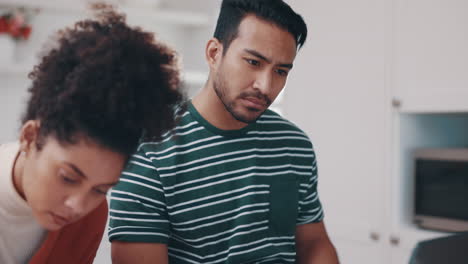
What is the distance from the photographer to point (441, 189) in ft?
6.86

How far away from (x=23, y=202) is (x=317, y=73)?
5.70 ft

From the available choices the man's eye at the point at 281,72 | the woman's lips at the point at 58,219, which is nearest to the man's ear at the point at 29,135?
the woman's lips at the point at 58,219

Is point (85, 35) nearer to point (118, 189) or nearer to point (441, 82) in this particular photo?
point (118, 189)

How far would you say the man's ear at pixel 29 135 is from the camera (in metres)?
0.81

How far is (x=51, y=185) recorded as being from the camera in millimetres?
804

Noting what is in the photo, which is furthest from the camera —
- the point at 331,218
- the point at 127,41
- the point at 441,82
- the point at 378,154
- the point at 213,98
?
the point at 331,218

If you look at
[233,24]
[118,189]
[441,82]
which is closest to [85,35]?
Answer: [118,189]

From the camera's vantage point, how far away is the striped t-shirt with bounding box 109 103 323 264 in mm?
1159

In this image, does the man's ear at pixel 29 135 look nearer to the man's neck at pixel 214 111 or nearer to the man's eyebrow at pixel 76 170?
the man's eyebrow at pixel 76 170

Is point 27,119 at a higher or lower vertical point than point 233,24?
lower

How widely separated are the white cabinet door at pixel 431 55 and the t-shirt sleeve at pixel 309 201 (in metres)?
0.84

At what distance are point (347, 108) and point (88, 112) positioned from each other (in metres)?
1.67

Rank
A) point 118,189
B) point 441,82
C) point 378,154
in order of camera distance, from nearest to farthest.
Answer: point 118,189 → point 441,82 → point 378,154

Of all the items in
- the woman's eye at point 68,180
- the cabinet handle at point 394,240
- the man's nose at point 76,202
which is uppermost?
the woman's eye at point 68,180
